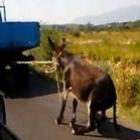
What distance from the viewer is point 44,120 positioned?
11.4 meters

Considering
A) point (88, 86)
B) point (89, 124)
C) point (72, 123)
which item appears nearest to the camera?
point (88, 86)

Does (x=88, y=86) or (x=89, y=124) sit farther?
(x=89, y=124)

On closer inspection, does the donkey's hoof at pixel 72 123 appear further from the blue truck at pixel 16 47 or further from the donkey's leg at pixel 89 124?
the blue truck at pixel 16 47

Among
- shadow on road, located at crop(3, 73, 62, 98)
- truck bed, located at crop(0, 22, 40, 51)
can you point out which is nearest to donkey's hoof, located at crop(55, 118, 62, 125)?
shadow on road, located at crop(3, 73, 62, 98)

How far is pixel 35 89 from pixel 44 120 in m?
4.31

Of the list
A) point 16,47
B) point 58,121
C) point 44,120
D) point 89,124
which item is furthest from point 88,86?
point 16,47

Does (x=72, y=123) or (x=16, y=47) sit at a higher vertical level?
(x=16, y=47)

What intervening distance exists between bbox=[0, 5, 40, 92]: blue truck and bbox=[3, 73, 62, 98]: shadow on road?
0.25 m

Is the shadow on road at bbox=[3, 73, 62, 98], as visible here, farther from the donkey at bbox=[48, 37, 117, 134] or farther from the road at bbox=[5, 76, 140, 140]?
the donkey at bbox=[48, 37, 117, 134]

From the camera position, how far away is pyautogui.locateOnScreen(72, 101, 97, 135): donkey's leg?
979cm

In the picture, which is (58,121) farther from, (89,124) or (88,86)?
(88,86)

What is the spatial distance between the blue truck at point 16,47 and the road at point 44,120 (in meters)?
0.69

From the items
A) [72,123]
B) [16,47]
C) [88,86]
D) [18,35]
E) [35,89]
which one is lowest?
[35,89]

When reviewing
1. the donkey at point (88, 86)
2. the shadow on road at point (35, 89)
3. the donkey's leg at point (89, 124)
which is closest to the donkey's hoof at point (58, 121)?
the donkey at point (88, 86)
